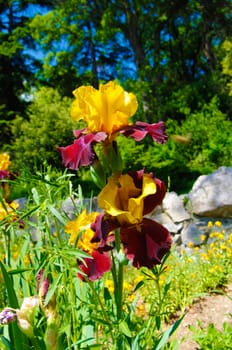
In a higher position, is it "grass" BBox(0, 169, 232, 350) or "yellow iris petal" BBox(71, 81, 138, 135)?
"yellow iris petal" BBox(71, 81, 138, 135)

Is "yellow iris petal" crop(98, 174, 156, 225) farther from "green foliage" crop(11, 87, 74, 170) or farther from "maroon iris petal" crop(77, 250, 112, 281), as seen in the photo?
"green foliage" crop(11, 87, 74, 170)

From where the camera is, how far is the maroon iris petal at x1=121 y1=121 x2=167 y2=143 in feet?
2.97

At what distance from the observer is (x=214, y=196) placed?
4.86m

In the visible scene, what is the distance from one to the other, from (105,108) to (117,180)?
0.18 meters

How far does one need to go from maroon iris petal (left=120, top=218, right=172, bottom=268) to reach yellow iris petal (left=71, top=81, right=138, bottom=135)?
244mm

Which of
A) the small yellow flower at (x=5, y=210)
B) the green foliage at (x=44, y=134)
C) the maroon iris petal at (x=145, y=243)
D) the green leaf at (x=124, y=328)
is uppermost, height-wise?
the green foliage at (x=44, y=134)

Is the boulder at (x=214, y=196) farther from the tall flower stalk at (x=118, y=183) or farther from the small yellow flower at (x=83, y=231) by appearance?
the tall flower stalk at (x=118, y=183)

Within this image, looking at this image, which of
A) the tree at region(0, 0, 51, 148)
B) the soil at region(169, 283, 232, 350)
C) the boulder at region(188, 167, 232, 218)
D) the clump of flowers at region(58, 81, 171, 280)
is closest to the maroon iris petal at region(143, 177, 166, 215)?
the clump of flowers at region(58, 81, 171, 280)

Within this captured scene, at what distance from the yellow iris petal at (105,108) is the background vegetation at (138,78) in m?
6.12

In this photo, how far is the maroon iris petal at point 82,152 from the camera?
895 mm

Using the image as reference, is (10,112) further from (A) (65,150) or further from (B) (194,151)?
(A) (65,150)

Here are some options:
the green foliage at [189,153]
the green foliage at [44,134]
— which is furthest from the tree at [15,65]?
the green foliage at [189,153]

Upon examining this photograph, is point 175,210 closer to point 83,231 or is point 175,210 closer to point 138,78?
point 83,231

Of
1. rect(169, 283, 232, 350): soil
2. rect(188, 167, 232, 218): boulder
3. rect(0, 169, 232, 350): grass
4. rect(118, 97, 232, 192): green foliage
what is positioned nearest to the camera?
rect(0, 169, 232, 350): grass
